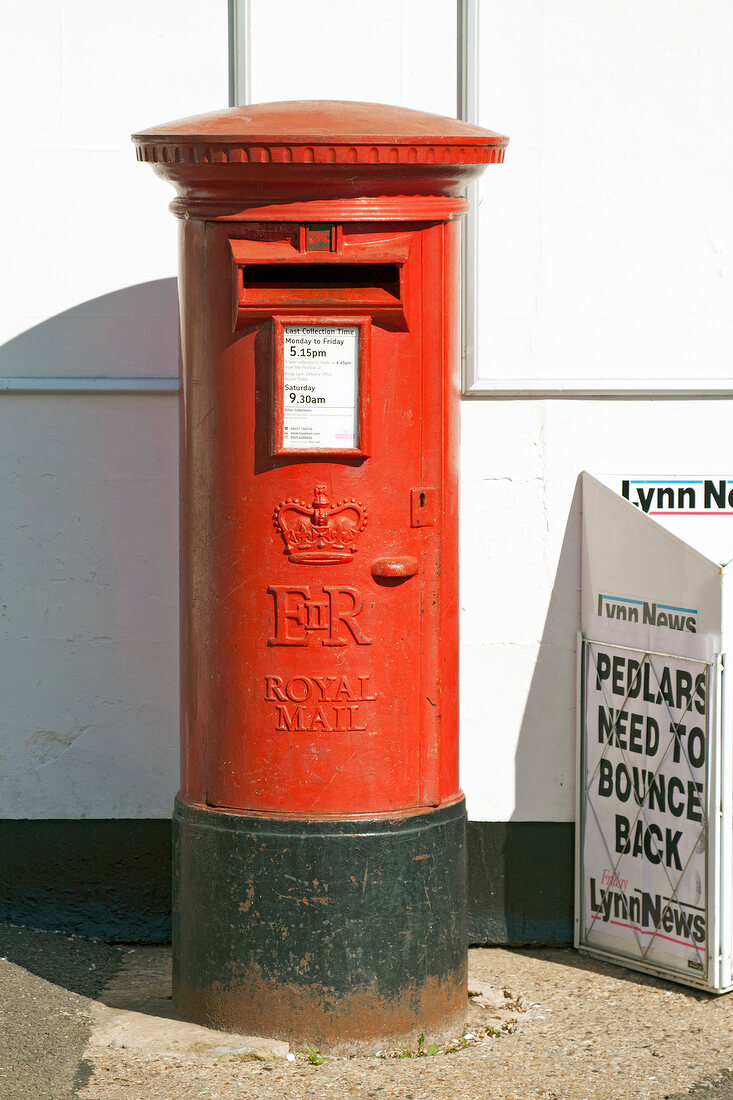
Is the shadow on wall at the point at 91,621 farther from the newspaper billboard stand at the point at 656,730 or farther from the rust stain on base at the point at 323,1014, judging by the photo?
the newspaper billboard stand at the point at 656,730

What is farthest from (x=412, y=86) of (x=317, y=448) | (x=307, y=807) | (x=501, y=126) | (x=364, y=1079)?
(x=364, y=1079)

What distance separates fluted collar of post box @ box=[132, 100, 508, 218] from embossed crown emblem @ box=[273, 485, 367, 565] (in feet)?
2.50

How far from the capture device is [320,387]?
3.68m

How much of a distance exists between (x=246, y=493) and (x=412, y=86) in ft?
5.48

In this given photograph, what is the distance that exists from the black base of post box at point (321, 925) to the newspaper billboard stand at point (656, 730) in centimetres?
86

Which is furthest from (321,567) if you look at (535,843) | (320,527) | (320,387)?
(535,843)

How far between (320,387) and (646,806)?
1.80 metres

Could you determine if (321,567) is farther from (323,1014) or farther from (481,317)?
(481,317)

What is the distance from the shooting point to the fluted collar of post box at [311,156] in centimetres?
353

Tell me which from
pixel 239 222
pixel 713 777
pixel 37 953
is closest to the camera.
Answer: pixel 239 222

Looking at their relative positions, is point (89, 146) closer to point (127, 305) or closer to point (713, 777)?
point (127, 305)

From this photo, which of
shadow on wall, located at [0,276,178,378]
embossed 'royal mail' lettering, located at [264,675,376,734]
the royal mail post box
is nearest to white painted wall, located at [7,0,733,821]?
shadow on wall, located at [0,276,178,378]

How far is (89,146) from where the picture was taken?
4.61 metres

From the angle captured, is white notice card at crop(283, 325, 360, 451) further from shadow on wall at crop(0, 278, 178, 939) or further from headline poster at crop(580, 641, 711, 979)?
headline poster at crop(580, 641, 711, 979)
